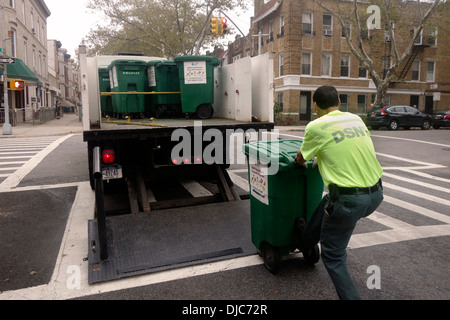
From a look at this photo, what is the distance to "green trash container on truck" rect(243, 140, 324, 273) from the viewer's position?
3555 millimetres

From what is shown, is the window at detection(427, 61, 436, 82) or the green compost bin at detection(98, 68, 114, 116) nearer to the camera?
the green compost bin at detection(98, 68, 114, 116)

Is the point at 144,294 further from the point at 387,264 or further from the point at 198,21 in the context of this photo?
the point at 198,21

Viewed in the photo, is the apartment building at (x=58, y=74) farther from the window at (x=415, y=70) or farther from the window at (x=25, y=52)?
the window at (x=415, y=70)

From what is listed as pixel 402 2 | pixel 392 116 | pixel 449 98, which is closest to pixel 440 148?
pixel 392 116

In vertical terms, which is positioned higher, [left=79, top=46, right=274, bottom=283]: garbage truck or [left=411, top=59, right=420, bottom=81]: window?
[left=411, top=59, right=420, bottom=81]: window

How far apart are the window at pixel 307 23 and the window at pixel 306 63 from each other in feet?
5.90

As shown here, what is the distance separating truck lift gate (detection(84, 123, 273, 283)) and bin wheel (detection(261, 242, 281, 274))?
0.37 meters

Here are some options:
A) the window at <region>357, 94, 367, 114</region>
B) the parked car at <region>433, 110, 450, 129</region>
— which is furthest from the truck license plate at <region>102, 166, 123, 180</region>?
the window at <region>357, 94, 367, 114</region>

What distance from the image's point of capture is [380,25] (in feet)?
96.5

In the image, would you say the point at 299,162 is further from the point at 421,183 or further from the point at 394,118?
the point at 394,118

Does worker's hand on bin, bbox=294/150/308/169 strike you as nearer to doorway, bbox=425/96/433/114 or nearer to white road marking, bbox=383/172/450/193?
white road marking, bbox=383/172/450/193

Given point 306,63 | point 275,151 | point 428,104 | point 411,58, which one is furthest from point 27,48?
point 428,104

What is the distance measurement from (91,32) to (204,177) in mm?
30632
